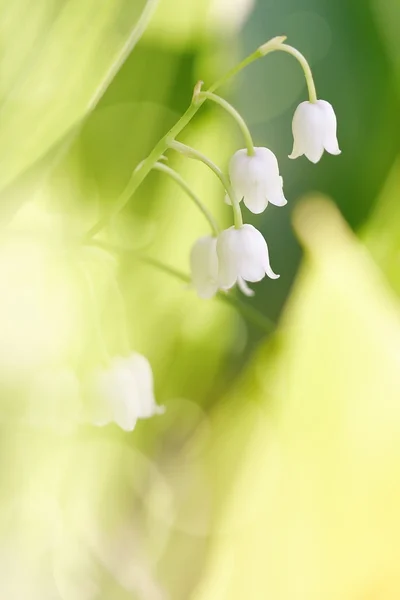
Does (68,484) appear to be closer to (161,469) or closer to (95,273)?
(161,469)

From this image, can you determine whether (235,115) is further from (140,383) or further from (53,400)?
(53,400)

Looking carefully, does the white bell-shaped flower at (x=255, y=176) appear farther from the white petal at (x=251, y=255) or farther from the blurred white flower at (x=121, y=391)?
the blurred white flower at (x=121, y=391)

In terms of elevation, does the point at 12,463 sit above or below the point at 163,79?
below

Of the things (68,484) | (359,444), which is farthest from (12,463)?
(359,444)

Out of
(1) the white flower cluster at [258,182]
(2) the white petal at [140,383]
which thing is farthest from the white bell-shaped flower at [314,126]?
(2) the white petal at [140,383]

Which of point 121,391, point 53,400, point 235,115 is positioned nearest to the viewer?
point 235,115

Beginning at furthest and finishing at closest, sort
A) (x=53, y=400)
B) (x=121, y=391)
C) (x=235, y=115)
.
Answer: (x=53, y=400) → (x=121, y=391) → (x=235, y=115)

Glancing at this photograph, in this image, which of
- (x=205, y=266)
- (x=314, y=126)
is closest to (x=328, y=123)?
(x=314, y=126)

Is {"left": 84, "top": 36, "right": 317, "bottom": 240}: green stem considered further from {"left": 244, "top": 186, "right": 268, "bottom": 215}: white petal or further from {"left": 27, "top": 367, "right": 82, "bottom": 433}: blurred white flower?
{"left": 27, "top": 367, "right": 82, "bottom": 433}: blurred white flower
